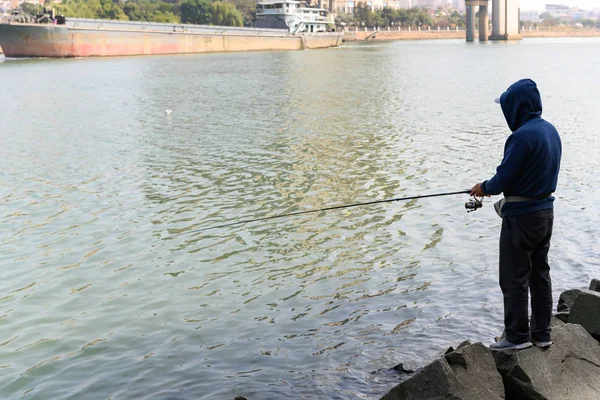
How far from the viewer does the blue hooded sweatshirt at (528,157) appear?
5387mm

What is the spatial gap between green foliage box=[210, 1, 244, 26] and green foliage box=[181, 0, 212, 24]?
1787mm

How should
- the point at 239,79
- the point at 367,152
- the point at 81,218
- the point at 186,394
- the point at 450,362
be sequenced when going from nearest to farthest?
1. the point at 450,362
2. the point at 186,394
3. the point at 81,218
4. the point at 367,152
5. the point at 239,79

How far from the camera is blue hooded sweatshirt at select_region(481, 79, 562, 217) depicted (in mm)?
5387

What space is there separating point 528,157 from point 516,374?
1.57 m

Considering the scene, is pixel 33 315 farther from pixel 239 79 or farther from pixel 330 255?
pixel 239 79

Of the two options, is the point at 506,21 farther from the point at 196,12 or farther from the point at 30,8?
the point at 30,8

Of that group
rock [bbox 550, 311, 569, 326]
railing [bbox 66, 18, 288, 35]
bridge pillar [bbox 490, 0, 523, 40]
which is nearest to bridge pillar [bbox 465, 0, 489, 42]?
bridge pillar [bbox 490, 0, 523, 40]

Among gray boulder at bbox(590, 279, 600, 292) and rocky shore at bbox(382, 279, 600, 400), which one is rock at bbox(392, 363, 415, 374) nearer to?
rocky shore at bbox(382, 279, 600, 400)

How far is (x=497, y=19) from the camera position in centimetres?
15800

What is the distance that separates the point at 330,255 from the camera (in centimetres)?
1035

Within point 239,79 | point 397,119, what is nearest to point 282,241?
point 397,119

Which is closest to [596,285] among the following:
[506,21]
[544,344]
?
[544,344]

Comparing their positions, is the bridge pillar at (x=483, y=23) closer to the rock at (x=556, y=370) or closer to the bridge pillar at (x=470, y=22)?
the bridge pillar at (x=470, y=22)

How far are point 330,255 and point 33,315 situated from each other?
13.0 ft
